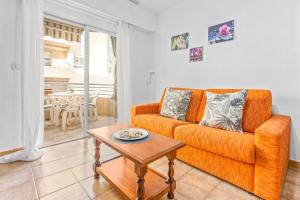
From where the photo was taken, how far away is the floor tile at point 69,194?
1307mm

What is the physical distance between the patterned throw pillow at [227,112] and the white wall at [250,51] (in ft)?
1.70

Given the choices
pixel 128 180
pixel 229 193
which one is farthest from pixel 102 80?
pixel 229 193

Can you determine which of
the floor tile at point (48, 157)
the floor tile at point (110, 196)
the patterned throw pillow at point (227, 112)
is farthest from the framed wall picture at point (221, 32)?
the floor tile at point (48, 157)

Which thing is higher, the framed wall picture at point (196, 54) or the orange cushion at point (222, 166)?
the framed wall picture at point (196, 54)

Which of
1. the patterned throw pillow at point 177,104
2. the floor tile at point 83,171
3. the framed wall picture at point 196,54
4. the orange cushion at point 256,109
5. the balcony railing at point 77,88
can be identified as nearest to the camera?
the floor tile at point 83,171

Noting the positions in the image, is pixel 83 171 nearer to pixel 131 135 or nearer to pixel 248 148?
pixel 131 135

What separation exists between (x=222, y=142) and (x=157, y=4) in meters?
2.88

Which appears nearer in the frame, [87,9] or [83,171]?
[83,171]

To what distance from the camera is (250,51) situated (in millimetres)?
2135

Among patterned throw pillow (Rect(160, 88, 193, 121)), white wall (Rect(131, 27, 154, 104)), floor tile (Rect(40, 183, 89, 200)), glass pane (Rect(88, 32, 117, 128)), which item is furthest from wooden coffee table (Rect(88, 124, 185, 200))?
white wall (Rect(131, 27, 154, 104))

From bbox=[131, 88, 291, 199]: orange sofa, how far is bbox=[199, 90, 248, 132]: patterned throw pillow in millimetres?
132

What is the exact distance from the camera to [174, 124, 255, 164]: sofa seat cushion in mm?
1323

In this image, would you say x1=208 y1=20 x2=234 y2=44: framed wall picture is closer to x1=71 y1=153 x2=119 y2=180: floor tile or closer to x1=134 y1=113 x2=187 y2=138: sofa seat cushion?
x1=134 y1=113 x2=187 y2=138: sofa seat cushion

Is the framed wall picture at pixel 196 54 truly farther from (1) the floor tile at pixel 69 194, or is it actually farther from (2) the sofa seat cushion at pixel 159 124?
(1) the floor tile at pixel 69 194
